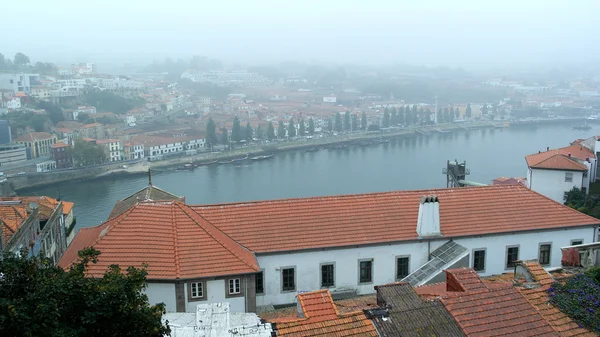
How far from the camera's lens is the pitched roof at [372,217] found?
21.2 ft

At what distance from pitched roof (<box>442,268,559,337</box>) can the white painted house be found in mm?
2290

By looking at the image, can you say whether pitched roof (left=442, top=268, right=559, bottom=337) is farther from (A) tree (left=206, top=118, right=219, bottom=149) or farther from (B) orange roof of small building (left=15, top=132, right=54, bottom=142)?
(A) tree (left=206, top=118, right=219, bottom=149)

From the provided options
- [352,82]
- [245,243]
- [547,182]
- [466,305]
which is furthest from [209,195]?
[352,82]

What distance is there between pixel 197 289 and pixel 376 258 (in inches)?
83.1

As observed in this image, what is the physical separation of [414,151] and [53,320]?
37.5 meters

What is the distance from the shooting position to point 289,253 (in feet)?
20.7

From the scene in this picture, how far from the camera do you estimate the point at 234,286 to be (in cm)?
573

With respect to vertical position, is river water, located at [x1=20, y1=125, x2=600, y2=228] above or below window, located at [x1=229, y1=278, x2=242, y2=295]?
A: below

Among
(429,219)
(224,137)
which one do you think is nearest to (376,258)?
(429,219)

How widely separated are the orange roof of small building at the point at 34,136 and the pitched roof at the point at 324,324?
3408 cm

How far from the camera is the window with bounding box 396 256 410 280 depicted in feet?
21.7

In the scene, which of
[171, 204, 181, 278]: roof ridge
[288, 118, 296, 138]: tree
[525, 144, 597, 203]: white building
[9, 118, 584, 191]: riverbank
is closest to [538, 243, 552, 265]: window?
[171, 204, 181, 278]: roof ridge

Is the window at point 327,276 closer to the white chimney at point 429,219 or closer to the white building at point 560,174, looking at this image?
the white chimney at point 429,219

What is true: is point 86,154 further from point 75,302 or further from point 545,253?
point 75,302
